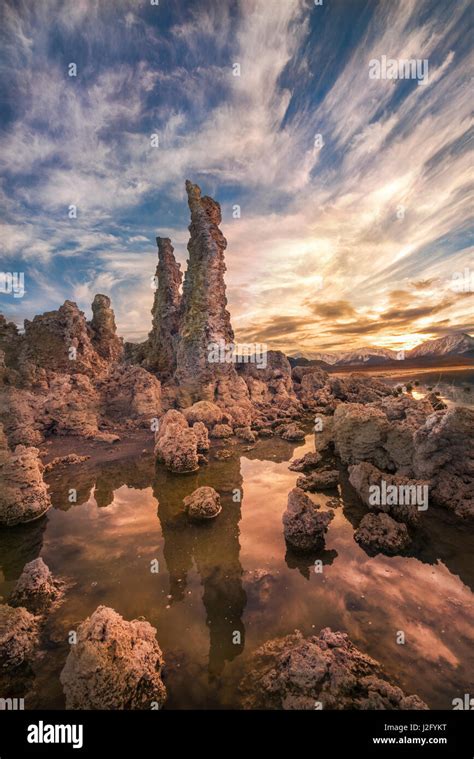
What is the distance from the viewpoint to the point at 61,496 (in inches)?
612

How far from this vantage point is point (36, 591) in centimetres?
838

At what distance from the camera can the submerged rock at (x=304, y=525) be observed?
1016 cm

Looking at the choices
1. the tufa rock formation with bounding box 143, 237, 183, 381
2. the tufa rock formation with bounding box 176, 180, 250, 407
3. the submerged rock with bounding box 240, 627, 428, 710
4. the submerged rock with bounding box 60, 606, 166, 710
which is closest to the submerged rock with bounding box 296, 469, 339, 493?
the submerged rock with bounding box 240, 627, 428, 710

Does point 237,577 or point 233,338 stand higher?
point 233,338

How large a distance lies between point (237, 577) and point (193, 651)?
2.61m

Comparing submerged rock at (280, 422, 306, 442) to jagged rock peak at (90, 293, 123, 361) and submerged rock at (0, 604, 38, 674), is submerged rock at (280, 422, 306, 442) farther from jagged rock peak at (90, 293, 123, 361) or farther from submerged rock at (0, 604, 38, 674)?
jagged rock peak at (90, 293, 123, 361)

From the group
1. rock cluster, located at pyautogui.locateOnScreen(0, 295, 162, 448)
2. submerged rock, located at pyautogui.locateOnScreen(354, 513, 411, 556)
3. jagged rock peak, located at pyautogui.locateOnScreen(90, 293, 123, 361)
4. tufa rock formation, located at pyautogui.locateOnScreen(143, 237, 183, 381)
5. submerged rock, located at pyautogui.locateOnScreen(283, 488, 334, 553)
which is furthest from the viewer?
jagged rock peak, located at pyautogui.locateOnScreen(90, 293, 123, 361)

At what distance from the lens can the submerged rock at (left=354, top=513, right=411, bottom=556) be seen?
32.3 feet

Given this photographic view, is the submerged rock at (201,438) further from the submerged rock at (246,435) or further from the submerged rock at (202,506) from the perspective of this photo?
the submerged rock at (202,506)

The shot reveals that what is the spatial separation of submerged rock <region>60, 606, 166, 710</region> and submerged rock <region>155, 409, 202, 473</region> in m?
12.4
